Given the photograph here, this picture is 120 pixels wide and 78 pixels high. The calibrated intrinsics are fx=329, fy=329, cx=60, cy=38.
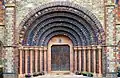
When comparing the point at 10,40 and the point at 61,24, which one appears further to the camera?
the point at 61,24

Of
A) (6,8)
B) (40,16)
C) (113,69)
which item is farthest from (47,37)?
(113,69)

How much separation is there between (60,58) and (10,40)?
13.6 ft

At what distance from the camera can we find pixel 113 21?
72.4ft

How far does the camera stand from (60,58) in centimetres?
2419

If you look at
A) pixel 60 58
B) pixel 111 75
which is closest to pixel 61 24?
pixel 60 58

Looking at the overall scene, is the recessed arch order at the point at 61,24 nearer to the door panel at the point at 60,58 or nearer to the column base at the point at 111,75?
the door panel at the point at 60,58

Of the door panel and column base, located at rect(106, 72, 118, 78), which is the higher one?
the door panel

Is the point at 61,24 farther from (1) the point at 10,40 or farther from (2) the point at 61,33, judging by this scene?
(1) the point at 10,40

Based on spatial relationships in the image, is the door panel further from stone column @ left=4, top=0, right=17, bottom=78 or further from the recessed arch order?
stone column @ left=4, top=0, right=17, bottom=78

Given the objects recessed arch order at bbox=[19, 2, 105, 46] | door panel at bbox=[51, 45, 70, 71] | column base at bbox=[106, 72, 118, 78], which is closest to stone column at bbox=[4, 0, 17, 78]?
recessed arch order at bbox=[19, 2, 105, 46]

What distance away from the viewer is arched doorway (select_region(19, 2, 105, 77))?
22.6 meters

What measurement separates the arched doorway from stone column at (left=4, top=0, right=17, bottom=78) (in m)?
0.65

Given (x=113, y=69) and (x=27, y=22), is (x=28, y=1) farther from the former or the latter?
(x=113, y=69)

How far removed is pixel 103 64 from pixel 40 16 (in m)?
5.44
